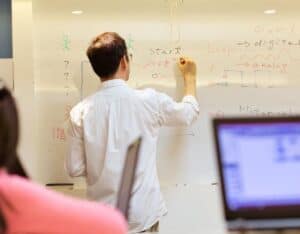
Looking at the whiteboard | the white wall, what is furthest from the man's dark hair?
the white wall

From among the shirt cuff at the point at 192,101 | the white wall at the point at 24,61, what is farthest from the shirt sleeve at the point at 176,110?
the white wall at the point at 24,61

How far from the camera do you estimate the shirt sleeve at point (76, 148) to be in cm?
251

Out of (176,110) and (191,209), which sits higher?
(176,110)

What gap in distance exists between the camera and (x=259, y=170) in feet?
4.48

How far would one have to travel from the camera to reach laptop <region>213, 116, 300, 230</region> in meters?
1.35

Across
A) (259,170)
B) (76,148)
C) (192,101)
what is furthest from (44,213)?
(192,101)

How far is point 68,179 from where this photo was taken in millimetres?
2965

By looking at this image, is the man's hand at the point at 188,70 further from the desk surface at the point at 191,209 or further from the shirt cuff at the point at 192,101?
the desk surface at the point at 191,209

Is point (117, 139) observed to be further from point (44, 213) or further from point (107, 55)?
point (44, 213)

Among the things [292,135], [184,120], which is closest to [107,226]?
[292,135]

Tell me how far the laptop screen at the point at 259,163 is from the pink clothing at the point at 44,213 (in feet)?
1.25

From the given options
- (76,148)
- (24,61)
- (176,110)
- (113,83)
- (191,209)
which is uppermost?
(24,61)

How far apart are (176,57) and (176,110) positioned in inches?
19.2

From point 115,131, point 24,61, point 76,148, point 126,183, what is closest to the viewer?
point 126,183
